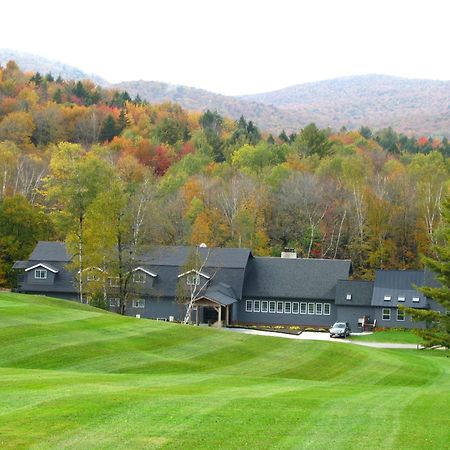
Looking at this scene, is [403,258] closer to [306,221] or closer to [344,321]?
[306,221]

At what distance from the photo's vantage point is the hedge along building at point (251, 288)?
6600 cm

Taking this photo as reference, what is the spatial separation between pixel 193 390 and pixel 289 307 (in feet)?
154

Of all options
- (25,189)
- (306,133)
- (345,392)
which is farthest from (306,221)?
(345,392)

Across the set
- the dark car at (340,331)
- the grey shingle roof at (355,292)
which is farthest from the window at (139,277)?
the grey shingle roof at (355,292)

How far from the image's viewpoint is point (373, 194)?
8656 cm

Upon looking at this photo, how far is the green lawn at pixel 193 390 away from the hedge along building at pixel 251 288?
24965 millimetres

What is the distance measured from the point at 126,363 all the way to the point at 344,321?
38466mm

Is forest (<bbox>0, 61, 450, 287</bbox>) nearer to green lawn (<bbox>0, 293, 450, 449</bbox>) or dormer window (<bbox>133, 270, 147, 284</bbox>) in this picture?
dormer window (<bbox>133, 270, 147, 284</bbox>)

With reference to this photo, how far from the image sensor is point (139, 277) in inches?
2633

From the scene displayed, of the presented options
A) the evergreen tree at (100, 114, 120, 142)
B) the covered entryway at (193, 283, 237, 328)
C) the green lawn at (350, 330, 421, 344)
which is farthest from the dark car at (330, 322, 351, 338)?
the evergreen tree at (100, 114, 120, 142)

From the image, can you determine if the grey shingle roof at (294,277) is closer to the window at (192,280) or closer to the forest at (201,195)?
the window at (192,280)

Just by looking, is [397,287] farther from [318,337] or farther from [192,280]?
[192,280]

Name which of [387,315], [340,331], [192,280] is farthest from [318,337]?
[192,280]

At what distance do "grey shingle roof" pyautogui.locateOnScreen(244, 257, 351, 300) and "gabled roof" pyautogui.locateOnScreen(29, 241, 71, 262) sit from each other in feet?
52.4
